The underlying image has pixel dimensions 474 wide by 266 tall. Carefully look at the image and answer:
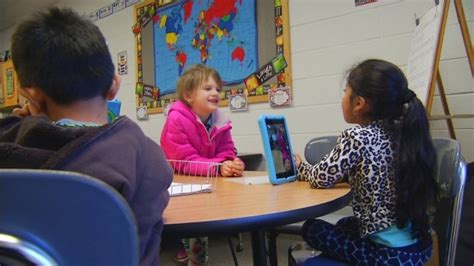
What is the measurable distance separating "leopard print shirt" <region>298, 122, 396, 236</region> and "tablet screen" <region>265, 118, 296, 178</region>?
13 centimetres

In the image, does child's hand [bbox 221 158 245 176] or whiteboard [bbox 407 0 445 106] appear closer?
child's hand [bbox 221 158 245 176]

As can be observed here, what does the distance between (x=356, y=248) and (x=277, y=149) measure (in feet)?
1.19

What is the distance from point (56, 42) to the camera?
0.58 meters

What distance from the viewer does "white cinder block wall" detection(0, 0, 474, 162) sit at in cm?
203

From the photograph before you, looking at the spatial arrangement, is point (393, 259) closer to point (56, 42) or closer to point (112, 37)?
point (56, 42)

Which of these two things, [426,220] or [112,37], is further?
[112,37]

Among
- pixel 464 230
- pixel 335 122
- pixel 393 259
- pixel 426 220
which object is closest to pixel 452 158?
pixel 426 220

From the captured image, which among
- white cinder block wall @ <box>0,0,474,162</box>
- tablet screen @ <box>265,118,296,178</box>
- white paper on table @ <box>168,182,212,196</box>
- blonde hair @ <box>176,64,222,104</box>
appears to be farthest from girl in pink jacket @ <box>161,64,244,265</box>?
white cinder block wall @ <box>0,0,474,162</box>

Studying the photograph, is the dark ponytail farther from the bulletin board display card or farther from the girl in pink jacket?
the bulletin board display card

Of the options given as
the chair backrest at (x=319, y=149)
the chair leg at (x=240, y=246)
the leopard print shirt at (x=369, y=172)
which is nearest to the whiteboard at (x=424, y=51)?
the chair backrest at (x=319, y=149)

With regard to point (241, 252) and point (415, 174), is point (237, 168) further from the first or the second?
point (241, 252)

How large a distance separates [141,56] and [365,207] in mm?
3101

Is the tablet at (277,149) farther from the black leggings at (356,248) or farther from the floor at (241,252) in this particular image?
the floor at (241,252)

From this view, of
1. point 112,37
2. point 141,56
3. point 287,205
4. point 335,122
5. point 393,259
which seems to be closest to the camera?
point 287,205
